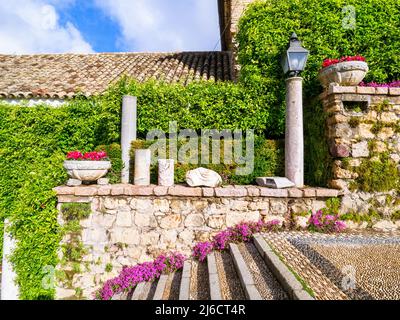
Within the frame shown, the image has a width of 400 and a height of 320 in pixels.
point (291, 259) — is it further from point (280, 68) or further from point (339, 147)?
point (280, 68)

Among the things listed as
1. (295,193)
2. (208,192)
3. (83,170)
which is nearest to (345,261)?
(295,193)

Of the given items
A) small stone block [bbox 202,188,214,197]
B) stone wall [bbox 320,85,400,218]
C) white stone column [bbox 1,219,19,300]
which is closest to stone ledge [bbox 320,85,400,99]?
stone wall [bbox 320,85,400,218]

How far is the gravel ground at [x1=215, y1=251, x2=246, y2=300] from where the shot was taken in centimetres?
291

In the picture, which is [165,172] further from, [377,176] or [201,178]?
[377,176]

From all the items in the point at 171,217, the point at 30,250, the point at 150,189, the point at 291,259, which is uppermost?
the point at 150,189

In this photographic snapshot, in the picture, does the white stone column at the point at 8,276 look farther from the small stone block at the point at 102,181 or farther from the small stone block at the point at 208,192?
the small stone block at the point at 208,192

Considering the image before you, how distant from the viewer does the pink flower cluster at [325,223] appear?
14.3 ft

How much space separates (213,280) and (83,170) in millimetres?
3051

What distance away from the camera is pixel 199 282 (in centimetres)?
350

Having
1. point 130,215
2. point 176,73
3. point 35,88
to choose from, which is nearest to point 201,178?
point 130,215

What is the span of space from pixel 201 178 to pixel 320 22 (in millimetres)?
4717

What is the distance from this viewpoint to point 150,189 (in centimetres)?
439

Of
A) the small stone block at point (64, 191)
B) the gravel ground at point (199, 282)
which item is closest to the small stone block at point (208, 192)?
the gravel ground at point (199, 282)

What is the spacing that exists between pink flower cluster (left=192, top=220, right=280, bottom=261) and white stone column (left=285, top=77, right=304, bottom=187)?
3.54 feet
